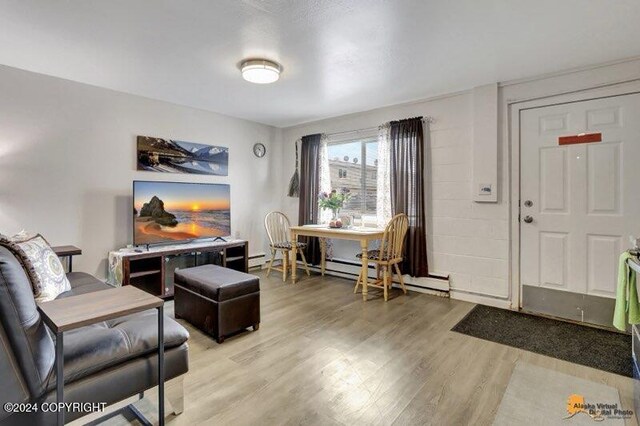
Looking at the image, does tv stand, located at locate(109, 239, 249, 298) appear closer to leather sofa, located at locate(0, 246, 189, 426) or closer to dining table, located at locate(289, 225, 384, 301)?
dining table, located at locate(289, 225, 384, 301)

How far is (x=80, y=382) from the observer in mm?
1372

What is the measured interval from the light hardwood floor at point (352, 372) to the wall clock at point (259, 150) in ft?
8.91

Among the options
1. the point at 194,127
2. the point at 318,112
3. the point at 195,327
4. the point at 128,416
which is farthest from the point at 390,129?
the point at 128,416

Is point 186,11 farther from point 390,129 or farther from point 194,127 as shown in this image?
point 390,129

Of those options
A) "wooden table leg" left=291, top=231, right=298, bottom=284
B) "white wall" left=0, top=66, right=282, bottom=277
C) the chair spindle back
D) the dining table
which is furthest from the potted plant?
"white wall" left=0, top=66, right=282, bottom=277

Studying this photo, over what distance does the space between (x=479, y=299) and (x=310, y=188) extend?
107 inches

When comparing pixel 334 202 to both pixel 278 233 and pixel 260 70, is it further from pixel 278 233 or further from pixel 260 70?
pixel 260 70

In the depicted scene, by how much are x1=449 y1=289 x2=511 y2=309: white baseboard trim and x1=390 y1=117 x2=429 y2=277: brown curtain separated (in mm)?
381

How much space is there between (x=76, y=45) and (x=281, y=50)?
1.60m

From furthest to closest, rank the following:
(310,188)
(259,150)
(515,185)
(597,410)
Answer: (259,150)
(310,188)
(515,185)
(597,410)

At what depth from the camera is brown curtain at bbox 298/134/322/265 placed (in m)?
4.88

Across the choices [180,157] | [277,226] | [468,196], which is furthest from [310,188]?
[468,196]

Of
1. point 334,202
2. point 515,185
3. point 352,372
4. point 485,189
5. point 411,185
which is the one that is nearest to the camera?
point 352,372

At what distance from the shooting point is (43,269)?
200cm
